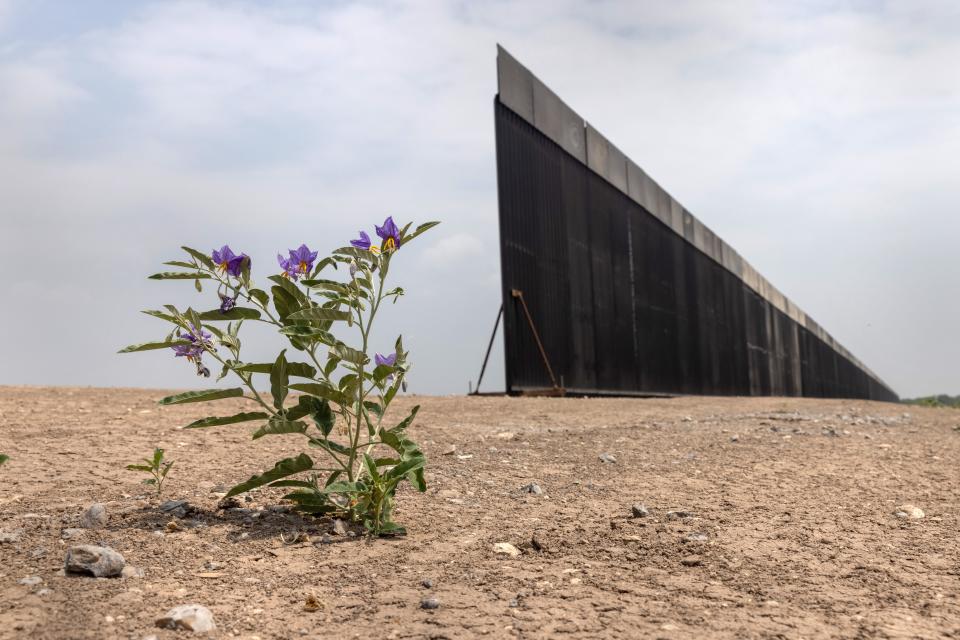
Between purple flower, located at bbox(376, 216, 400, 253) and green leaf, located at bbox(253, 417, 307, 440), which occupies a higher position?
purple flower, located at bbox(376, 216, 400, 253)

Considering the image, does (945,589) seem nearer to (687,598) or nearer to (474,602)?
(687,598)

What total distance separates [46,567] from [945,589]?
2.40 m

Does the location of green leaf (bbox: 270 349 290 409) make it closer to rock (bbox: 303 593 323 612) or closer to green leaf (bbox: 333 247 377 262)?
green leaf (bbox: 333 247 377 262)

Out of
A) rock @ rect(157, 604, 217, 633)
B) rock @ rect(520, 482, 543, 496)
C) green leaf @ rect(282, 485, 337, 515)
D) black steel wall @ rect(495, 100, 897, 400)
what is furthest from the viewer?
black steel wall @ rect(495, 100, 897, 400)

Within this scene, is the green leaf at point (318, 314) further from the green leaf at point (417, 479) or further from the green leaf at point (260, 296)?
the green leaf at point (417, 479)

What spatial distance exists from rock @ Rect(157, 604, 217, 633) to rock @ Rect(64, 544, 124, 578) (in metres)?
0.33

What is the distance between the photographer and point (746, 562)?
2326mm

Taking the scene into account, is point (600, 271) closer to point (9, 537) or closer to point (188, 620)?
point (9, 537)

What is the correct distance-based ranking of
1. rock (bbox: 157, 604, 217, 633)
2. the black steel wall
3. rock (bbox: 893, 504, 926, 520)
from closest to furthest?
rock (bbox: 157, 604, 217, 633) → rock (bbox: 893, 504, 926, 520) → the black steel wall

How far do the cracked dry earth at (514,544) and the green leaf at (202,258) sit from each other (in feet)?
2.65

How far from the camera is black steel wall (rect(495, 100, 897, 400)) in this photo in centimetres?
1024

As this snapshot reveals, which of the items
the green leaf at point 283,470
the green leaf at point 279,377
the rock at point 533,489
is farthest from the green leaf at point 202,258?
the rock at point 533,489

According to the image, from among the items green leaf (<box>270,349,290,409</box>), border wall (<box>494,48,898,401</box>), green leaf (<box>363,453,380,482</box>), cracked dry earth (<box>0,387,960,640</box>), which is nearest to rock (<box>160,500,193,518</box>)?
cracked dry earth (<box>0,387,960,640</box>)

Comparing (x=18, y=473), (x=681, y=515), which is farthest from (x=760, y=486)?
(x=18, y=473)
